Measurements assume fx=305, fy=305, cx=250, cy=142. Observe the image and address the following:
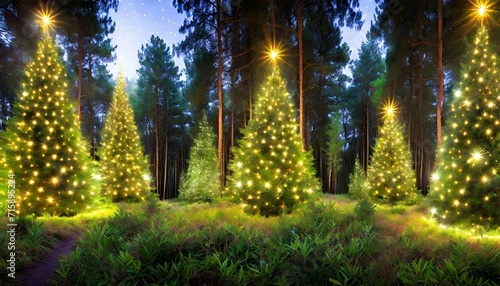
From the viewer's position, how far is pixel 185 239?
605cm

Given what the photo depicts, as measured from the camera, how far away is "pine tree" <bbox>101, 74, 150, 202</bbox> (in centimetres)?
1538

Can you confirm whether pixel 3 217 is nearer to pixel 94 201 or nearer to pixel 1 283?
pixel 94 201

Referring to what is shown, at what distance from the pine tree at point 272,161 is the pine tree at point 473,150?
4.74 m

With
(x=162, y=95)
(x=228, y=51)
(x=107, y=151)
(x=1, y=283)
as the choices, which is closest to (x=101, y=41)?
(x=162, y=95)

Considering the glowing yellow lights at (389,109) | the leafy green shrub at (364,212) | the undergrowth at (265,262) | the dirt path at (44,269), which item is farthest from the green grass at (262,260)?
the glowing yellow lights at (389,109)

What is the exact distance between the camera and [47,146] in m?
11.0

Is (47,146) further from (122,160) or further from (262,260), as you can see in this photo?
(262,260)

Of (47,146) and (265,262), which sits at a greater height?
(47,146)

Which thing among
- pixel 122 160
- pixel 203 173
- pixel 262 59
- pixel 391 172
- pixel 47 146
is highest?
pixel 262 59

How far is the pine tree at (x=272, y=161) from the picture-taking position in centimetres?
1138

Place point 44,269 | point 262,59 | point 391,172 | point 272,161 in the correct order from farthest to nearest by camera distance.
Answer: point 262,59
point 391,172
point 272,161
point 44,269

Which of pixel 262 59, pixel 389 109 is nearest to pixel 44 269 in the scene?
pixel 389 109

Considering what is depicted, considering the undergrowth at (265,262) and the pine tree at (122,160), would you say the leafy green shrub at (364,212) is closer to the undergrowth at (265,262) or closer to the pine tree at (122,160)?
the undergrowth at (265,262)

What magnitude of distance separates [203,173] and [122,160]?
5.19m
